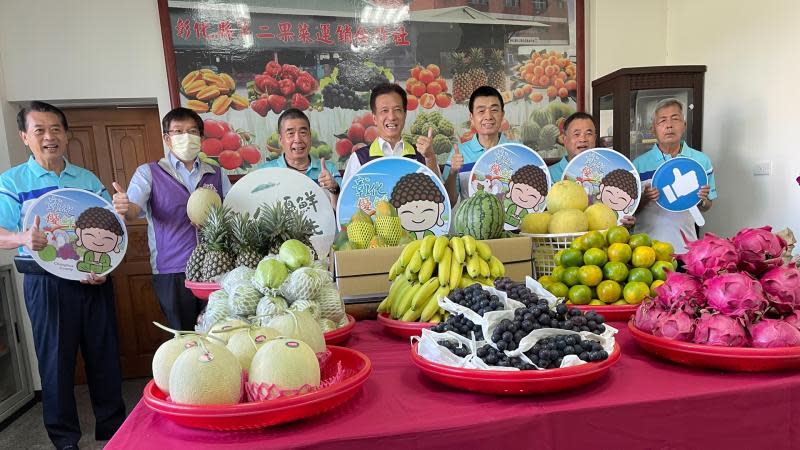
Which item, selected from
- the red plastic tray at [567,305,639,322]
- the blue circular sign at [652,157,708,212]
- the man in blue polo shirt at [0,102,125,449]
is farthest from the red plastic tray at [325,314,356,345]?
the blue circular sign at [652,157,708,212]

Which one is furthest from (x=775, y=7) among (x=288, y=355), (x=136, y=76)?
(x=136, y=76)

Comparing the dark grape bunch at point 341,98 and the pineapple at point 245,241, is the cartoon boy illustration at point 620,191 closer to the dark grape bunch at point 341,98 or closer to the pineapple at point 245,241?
the pineapple at point 245,241


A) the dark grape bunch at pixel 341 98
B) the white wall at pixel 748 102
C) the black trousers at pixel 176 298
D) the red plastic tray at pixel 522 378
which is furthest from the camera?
the dark grape bunch at pixel 341 98

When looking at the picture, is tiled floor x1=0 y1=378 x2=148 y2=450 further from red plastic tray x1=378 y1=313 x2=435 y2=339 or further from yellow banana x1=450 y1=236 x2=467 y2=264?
yellow banana x1=450 y1=236 x2=467 y2=264

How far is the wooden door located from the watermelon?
132 inches

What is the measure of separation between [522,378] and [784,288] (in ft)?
2.57

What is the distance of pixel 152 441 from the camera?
98cm

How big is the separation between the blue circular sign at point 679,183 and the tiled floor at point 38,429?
157 inches

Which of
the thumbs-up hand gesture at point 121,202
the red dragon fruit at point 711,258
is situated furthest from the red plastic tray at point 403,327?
the thumbs-up hand gesture at point 121,202

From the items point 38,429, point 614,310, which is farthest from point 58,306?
point 614,310

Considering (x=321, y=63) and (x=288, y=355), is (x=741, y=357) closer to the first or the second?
(x=288, y=355)

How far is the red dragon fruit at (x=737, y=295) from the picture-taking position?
1.18 m

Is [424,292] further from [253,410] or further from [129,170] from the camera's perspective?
[129,170]

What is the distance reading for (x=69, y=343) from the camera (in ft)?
9.36
